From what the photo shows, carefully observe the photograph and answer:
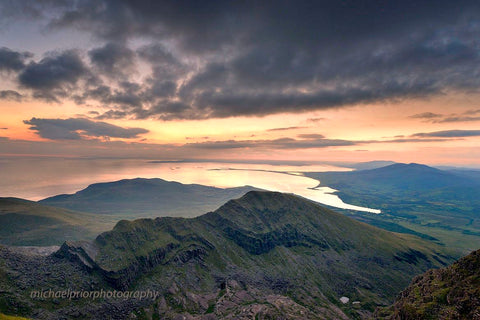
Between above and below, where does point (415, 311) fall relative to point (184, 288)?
above

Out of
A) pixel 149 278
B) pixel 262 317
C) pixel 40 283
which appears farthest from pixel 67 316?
pixel 262 317

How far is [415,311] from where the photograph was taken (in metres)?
99.8

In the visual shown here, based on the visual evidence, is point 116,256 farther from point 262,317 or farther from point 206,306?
point 262,317

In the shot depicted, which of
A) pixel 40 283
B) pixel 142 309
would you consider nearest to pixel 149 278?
pixel 142 309

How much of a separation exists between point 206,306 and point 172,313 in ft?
85.9

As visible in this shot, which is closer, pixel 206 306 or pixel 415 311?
pixel 415 311

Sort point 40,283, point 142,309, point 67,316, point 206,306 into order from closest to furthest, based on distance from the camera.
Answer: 1. point 67,316
2. point 40,283
3. point 142,309
4. point 206,306

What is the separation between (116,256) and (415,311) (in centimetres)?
19710

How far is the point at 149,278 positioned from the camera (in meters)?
193

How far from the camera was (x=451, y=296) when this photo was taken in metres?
96.2

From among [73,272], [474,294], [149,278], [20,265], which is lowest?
[149,278]

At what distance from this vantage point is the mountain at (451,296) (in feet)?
277

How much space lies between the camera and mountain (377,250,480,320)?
3318 inches

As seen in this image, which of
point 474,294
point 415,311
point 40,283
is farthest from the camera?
point 40,283
